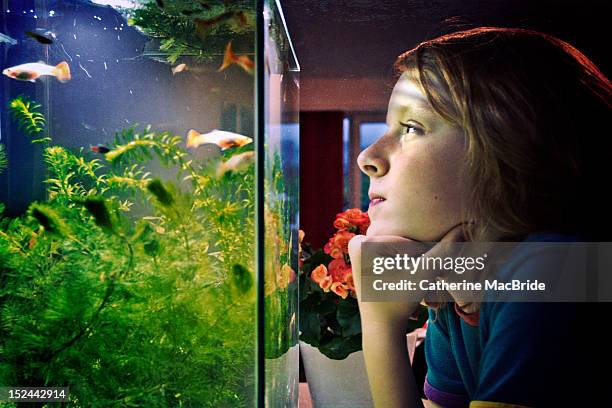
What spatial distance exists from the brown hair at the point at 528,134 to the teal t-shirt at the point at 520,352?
0.08 metres

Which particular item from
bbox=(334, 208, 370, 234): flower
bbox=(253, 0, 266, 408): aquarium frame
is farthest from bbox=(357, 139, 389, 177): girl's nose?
bbox=(253, 0, 266, 408): aquarium frame

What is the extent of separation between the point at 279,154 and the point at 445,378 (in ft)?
2.35

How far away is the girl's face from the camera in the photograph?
4.48 ft

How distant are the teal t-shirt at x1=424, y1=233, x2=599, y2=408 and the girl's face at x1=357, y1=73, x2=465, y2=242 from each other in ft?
0.65

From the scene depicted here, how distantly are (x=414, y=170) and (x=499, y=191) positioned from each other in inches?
7.8

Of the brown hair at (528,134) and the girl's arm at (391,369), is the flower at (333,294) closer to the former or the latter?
the girl's arm at (391,369)

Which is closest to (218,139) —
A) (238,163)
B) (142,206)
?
(238,163)

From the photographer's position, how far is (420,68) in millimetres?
1459

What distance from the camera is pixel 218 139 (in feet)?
3.19

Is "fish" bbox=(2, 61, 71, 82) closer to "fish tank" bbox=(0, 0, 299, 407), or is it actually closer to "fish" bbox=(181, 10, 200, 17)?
"fish tank" bbox=(0, 0, 299, 407)

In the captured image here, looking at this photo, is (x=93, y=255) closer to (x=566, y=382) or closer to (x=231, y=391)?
(x=231, y=391)

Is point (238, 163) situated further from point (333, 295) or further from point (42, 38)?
point (333, 295)

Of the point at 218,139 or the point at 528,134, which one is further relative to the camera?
the point at 528,134

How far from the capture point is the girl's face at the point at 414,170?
136 centimetres
